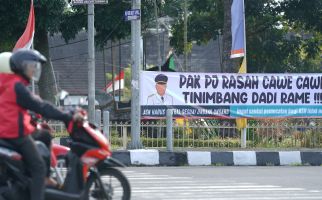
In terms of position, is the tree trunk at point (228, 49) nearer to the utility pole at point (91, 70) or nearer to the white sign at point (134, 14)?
the utility pole at point (91, 70)

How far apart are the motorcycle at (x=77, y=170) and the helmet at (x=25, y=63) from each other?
0.65m

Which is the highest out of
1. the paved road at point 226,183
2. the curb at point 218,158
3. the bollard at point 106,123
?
the bollard at point 106,123

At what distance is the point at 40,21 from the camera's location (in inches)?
914

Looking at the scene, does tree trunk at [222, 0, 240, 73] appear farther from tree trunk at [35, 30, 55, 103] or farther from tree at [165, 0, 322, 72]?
tree at [165, 0, 322, 72]

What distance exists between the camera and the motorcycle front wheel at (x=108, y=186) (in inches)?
272

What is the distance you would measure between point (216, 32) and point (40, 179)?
88.1ft

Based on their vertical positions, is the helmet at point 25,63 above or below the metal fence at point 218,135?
above

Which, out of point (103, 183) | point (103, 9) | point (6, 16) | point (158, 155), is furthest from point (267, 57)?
point (103, 183)

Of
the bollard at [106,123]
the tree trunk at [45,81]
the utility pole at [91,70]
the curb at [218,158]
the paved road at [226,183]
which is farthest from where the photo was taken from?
the tree trunk at [45,81]

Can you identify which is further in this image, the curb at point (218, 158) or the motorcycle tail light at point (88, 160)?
the curb at point (218, 158)

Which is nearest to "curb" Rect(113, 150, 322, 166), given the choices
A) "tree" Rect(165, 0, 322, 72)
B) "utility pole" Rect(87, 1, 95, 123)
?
"utility pole" Rect(87, 1, 95, 123)

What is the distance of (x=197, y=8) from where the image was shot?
32.5 m

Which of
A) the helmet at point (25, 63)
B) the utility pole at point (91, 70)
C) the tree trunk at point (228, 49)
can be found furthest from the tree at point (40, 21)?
the helmet at point (25, 63)

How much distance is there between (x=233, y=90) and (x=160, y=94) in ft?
5.94
